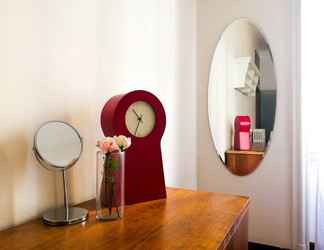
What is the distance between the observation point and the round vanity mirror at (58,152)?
3.14ft

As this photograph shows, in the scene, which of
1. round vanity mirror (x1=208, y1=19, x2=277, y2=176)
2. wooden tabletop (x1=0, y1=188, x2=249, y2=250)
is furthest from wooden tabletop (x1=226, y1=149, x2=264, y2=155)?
wooden tabletop (x1=0, y1=188, x2=249, y2=250)

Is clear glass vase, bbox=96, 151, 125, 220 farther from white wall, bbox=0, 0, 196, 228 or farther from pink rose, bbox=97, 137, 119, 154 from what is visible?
white wall, bbox=0, 0, 196, 228

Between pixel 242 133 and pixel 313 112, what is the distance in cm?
50

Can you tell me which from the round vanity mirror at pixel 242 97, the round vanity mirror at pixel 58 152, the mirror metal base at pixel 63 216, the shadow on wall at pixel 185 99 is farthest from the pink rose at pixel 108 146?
the round vanity mirror at pixel 242 97

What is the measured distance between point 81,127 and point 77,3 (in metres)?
0.51

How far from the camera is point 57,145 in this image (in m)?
1.01

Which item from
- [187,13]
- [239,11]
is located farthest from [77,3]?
[239,11]

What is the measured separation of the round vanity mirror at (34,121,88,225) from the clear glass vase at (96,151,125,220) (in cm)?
7

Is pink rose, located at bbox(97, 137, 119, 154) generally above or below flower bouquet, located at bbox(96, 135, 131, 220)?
above

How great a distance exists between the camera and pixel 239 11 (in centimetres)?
223

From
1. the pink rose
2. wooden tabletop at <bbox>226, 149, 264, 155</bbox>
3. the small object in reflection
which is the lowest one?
wooden tabletop at <bbox>226, 149, 264, 155</bbox>

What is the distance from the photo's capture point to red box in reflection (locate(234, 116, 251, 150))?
7.23ft

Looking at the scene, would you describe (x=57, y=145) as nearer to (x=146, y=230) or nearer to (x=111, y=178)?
(x=111, y=178)

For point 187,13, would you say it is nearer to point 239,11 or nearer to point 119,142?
point 239,11
